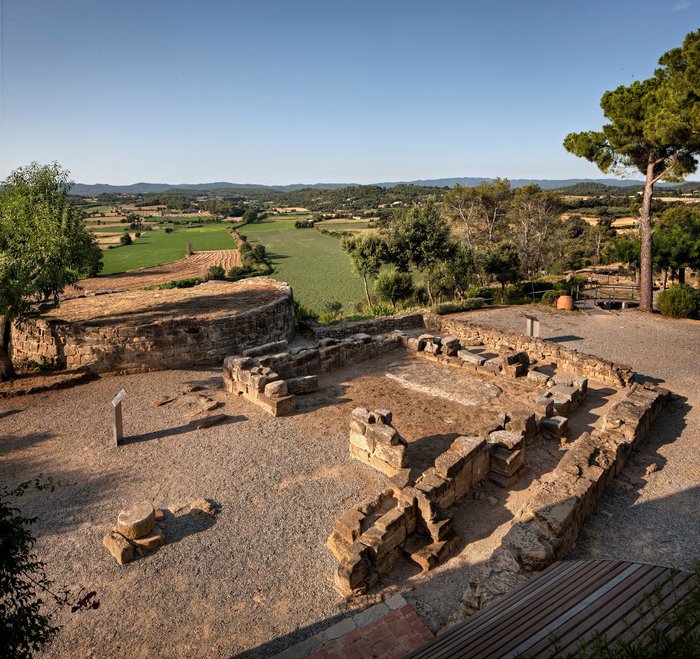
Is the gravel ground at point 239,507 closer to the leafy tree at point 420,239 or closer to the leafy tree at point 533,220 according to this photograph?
the leafy tree at point 420,239

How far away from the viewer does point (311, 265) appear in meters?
54.8

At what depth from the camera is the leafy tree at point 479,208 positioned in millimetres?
40375

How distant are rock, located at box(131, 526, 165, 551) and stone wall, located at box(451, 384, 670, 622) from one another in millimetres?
→ 4234

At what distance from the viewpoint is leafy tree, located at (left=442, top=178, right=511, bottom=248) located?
1590 inches

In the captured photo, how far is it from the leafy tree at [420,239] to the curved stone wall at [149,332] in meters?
9.46

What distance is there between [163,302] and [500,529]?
15.4 m

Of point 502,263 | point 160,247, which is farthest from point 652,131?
point 160,247

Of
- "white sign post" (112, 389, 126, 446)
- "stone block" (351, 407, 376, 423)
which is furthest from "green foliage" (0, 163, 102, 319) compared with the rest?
"stone block" (351, 407, 376, 423)

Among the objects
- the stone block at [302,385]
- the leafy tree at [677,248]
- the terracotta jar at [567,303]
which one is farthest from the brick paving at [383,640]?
the leafy tree at [677,248]

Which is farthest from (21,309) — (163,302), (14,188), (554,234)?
(554,234)

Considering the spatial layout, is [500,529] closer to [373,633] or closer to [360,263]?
[373,633]

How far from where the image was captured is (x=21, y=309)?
1245cm

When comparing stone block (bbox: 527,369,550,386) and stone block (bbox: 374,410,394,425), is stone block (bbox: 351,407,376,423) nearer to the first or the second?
stone block (bbox: 374,410,394,425)

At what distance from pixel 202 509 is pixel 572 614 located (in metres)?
5.88
